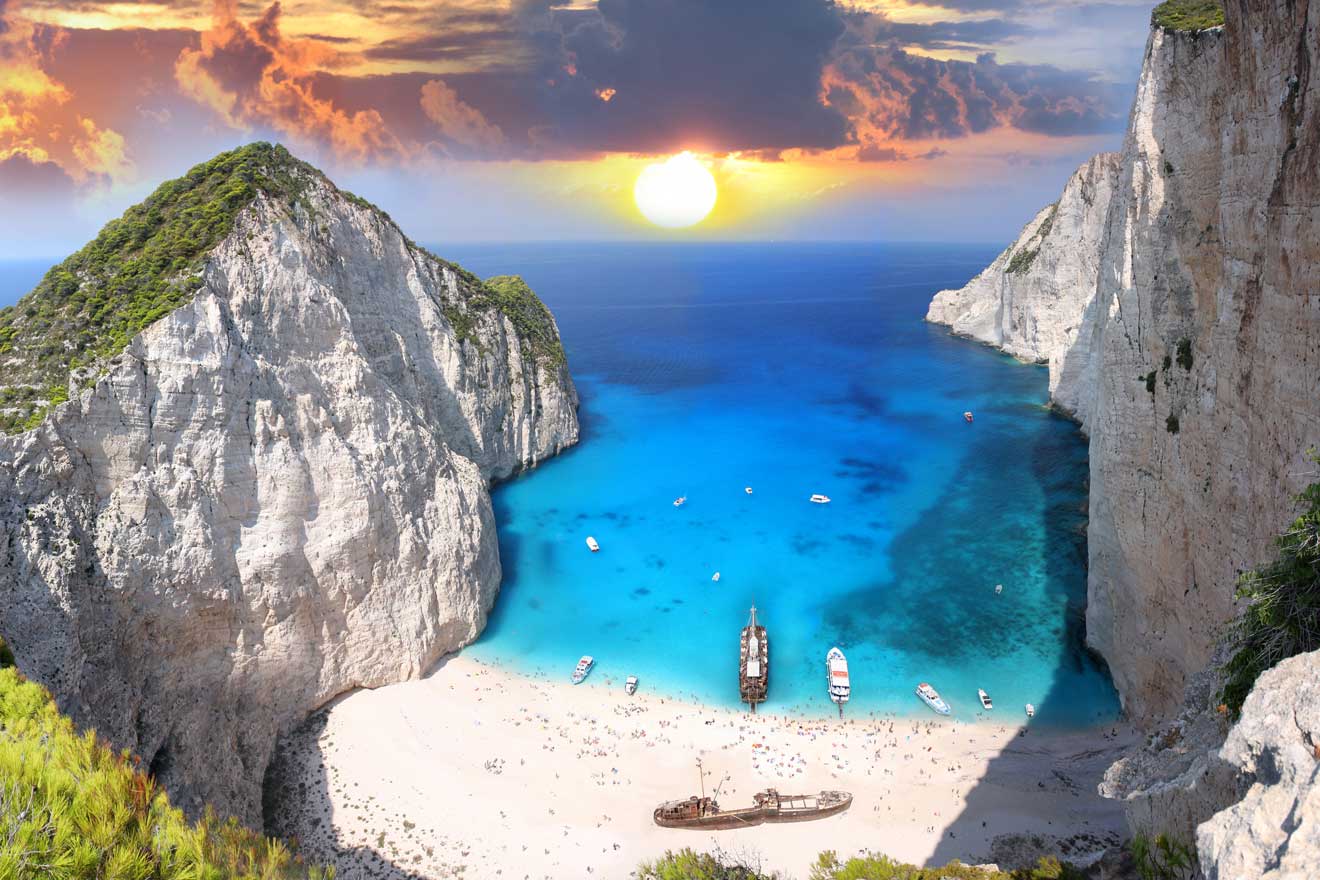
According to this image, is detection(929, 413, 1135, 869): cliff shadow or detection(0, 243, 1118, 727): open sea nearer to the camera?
detection(929, 413, 1135, 869): cliff shadow

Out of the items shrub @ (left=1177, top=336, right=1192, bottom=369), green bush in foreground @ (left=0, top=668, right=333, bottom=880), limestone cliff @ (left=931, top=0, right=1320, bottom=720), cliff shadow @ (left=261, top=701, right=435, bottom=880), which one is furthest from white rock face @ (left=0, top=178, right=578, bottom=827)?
shrub @ (left=1177, top=336, right=1192, bottom=369)

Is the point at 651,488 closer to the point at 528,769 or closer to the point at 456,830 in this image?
the point at 528,769

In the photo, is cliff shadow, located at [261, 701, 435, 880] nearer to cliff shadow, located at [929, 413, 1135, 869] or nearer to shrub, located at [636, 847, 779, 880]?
shrub, located at [636, 847, 779, 880]

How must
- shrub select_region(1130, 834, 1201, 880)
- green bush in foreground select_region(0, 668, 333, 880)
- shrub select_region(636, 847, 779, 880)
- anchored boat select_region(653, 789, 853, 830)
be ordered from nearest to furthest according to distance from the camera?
green bush in foreground select_region(0, 668, 333, 880) → shrub select_region(1130, 834, 1201, 880) → shrub select_region(636, 847, 779, 880) → anchored boat select_region(653, 789, 853, 830)

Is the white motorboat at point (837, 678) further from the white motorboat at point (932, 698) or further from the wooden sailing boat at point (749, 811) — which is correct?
the wooden sailing boat at point (749, 811)

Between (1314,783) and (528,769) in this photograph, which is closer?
(1314,783)

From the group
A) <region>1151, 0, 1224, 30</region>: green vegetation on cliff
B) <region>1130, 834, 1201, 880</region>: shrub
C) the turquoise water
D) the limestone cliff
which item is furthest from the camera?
the turquoise water

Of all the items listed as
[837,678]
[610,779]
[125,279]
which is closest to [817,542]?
[837,678]

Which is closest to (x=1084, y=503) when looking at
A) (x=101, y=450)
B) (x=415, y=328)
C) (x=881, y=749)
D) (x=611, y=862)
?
(x=881, y=749)
